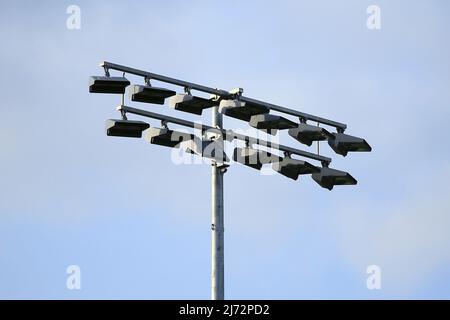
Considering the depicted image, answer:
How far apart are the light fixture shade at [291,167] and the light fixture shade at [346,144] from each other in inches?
40.3

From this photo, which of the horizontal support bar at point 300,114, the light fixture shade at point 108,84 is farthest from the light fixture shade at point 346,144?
the light fixture shade at point 108,84

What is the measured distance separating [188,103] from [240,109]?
82 cm

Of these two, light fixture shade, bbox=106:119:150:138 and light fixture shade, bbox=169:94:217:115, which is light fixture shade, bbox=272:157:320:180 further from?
light fixture shade, bbox=106:119:150:138

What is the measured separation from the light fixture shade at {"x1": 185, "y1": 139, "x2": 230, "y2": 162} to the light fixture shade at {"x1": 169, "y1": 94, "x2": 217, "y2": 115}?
498 millimetres

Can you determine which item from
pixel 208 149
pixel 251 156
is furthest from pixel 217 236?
pixel 251 156

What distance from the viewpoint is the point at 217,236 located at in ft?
260

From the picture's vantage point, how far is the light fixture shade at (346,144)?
268 ft

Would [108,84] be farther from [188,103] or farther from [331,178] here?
[331,178]

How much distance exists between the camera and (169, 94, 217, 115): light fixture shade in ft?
261
